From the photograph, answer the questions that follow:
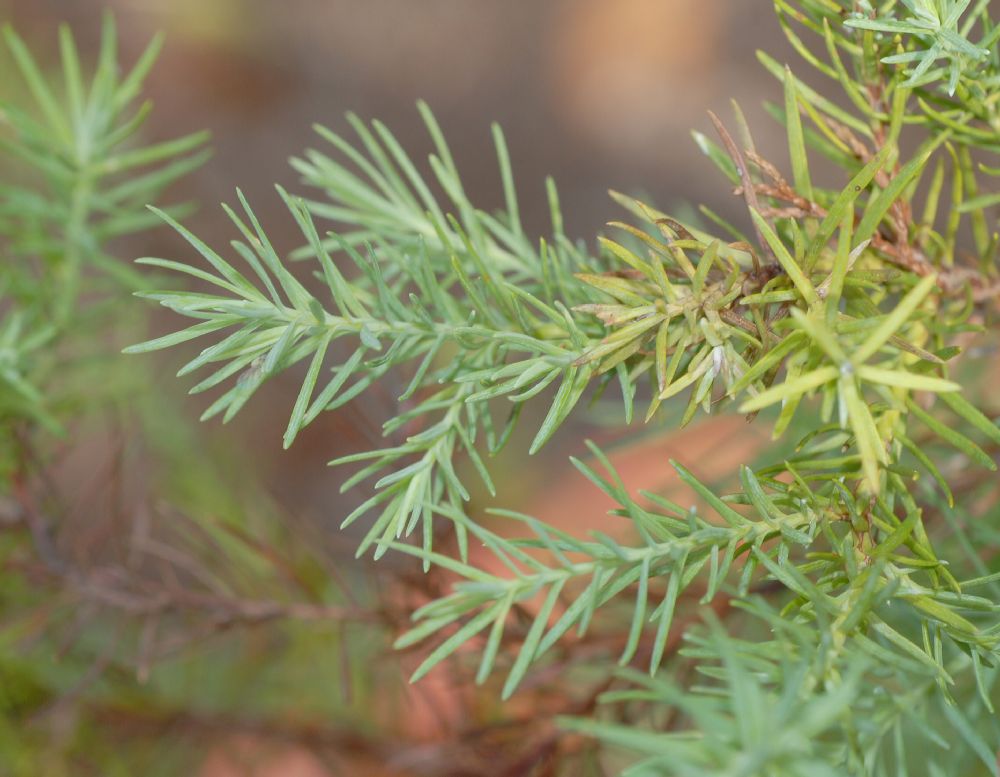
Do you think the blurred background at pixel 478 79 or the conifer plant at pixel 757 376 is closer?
the conifer plant at pixel 757 376

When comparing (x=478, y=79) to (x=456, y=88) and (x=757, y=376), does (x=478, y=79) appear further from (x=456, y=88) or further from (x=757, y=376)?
(x=757, y=376)

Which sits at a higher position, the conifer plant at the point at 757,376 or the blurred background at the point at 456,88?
the blurred background at the point at 456,88

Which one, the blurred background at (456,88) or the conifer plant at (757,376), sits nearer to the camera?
the conifer plant at (757,376)

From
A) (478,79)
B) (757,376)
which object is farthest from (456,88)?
(757,376)

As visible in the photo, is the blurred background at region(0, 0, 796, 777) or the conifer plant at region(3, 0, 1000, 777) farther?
the blurred background at region(0, 0, 796, 777)

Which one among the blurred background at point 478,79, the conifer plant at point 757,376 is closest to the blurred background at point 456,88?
the blurred background at point 478,79

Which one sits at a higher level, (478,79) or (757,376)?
(478,79)

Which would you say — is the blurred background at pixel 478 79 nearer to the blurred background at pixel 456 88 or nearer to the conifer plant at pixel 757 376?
the blurred background at pixel 456 88

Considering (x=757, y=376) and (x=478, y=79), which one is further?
(x=478, y=79)

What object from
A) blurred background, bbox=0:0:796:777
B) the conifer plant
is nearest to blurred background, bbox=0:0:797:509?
blurred background, bbox=0:0:796:777

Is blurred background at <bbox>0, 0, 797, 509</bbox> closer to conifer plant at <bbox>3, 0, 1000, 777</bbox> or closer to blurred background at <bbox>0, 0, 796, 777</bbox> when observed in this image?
blurred background at <bbox>0, 0, 796, 777</bbox>

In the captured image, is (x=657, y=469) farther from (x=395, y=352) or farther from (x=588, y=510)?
(x=395, y=352)

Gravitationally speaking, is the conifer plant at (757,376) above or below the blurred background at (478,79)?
below
